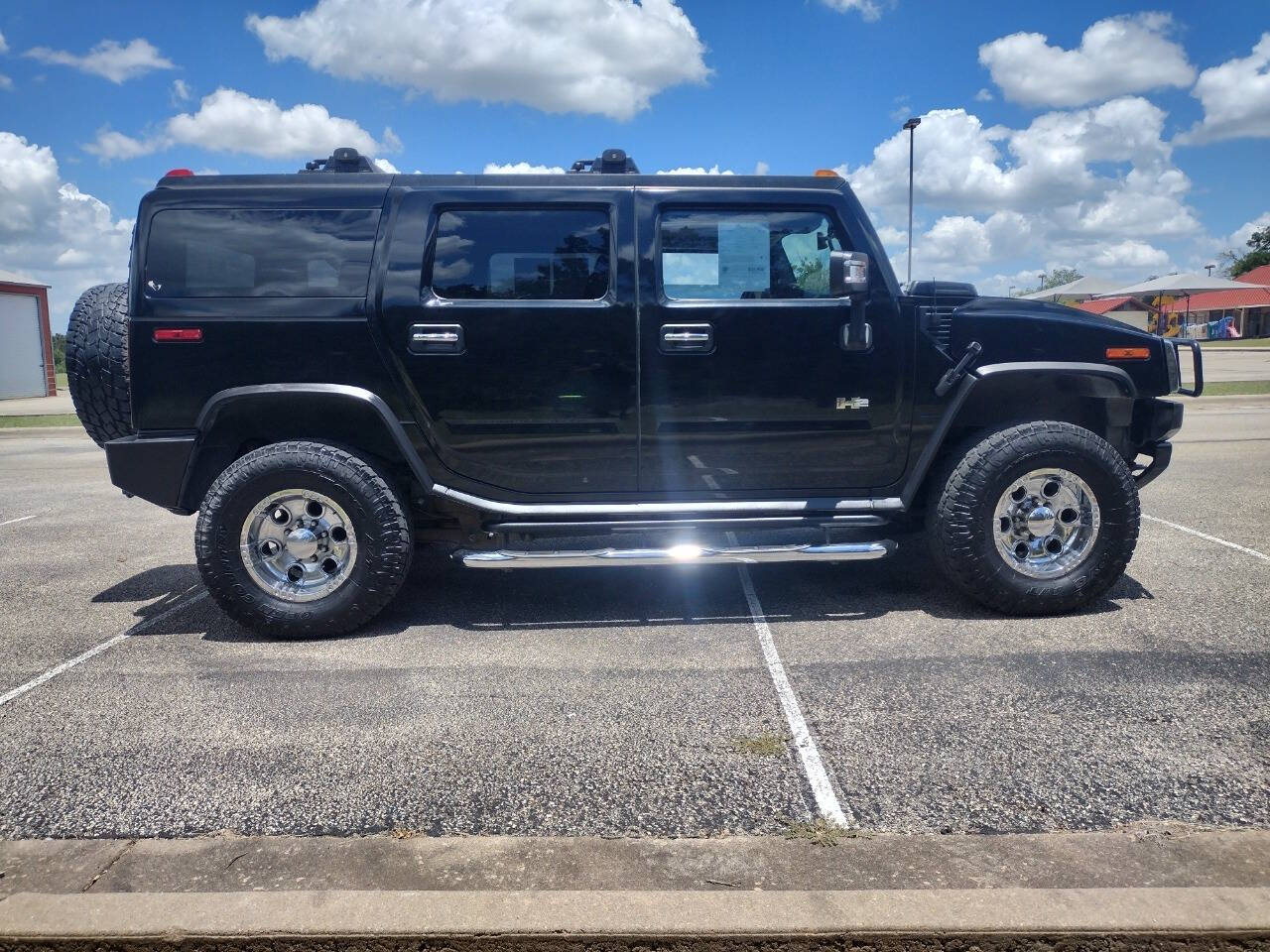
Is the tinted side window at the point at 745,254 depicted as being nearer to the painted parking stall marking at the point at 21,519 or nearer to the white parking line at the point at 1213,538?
the white parking line at the point at 1213,538

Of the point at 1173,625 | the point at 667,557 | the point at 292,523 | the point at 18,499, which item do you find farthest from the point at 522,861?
the point at 18,499

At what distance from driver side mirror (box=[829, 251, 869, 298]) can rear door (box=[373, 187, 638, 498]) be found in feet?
3.02

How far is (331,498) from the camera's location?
430 cm

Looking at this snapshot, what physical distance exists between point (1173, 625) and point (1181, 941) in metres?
2.51

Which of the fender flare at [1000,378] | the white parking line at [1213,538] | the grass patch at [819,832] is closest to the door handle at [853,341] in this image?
the fender flare at [1000,378]

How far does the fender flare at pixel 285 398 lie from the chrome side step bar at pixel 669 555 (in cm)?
62

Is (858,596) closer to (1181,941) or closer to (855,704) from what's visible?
(855,704)

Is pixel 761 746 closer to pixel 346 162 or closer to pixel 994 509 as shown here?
pixel 994 509

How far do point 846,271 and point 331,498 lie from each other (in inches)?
101

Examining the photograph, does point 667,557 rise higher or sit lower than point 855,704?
higher

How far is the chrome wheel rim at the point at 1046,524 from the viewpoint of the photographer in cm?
449

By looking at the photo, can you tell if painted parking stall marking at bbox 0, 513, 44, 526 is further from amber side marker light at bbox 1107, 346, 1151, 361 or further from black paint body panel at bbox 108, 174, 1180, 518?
amber side marker light at bbox 1107, 346, 1151, 361

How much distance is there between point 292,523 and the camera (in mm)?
4395

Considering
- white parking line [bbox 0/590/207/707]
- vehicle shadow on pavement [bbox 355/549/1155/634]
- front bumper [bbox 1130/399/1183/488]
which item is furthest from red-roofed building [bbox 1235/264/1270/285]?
white parking line [bbox 0/590/207/707]
